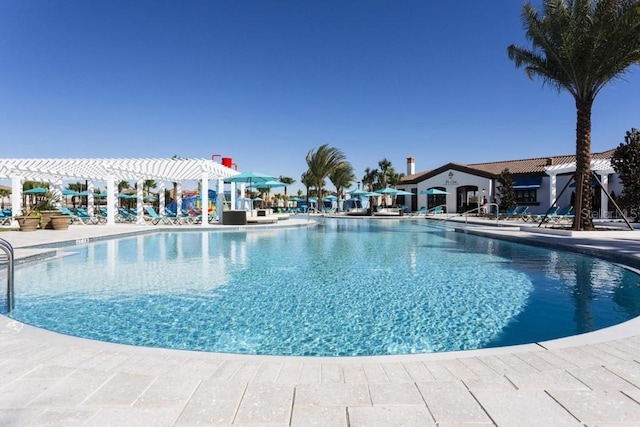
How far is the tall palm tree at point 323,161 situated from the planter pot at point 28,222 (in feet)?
92.6

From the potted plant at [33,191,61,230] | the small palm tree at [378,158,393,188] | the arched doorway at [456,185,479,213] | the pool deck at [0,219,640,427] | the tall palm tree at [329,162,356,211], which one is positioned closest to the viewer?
the pool deck at [0,219,640,427]

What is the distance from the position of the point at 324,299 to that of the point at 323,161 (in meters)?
35.2

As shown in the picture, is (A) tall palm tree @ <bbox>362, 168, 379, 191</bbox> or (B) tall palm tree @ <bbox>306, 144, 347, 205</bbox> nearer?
(B) tall palm tree @ <bbox>306, 144, 347, 205</bbox>

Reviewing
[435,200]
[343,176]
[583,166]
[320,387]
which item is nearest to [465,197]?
[435,200]

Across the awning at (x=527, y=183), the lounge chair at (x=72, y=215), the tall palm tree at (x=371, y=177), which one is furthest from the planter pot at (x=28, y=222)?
the tall palm tree at (x=371, y=177)

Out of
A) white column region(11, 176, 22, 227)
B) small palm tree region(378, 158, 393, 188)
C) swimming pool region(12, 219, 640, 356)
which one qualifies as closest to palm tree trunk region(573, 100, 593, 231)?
swimming pool region(12, 219, 640, 356)

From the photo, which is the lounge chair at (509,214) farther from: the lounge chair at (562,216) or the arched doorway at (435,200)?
the arched doorway at (435,200)

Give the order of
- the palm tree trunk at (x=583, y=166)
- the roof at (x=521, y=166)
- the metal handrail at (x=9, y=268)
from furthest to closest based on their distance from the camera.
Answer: the roof at (x=521, y=166), the palm tree trunk at (x=583, y=166), the metal handrail at (x=9, y=268)

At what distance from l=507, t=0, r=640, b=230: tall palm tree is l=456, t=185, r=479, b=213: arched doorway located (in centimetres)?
2117

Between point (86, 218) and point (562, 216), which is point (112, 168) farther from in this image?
point (562, 216)

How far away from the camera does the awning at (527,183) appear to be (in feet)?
98.8

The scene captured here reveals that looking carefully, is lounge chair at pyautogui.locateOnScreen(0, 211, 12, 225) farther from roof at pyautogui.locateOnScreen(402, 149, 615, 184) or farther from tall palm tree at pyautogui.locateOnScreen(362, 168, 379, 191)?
tall palm tree at pyautogui.locateOnScreen(362, 168, 379, 191)

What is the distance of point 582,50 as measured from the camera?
42.7 feet

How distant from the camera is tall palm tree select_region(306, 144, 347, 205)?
4053 cm
